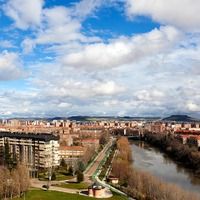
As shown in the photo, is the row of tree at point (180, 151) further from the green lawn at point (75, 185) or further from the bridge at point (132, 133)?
the bridge at point (132, 133)

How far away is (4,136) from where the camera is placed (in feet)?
138

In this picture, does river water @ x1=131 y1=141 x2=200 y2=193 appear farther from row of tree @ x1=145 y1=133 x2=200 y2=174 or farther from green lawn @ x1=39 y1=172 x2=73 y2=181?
green lawn @ x1=39 y1=172 x2=73 y2=181

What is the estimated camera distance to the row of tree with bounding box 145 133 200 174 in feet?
123

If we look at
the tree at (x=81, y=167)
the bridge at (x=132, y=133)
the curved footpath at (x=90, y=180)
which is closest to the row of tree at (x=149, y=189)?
the curved footpath at (x=90, y=180)

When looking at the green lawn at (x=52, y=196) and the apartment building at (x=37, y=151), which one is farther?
the apartment building at (x=37, y=151)

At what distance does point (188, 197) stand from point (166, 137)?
41.5 m

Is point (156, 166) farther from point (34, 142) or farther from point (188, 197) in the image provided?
point (188, 197)

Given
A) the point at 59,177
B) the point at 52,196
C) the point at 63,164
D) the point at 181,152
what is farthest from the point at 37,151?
the point at 181,152

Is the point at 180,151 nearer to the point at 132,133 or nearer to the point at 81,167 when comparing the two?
the point at 81,167

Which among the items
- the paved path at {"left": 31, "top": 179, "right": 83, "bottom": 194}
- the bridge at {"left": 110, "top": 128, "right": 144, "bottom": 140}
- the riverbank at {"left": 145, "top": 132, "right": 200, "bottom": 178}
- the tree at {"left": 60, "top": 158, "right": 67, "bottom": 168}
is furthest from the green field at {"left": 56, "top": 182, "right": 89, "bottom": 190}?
the bridge at {"left": 110, "top": 128, "right": 144, "bottom": 140}

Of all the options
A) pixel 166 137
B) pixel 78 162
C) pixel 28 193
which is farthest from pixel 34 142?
pixel 166 137

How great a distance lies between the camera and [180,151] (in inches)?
1748

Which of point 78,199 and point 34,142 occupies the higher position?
point 34,142

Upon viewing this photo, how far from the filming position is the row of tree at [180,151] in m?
37.5
